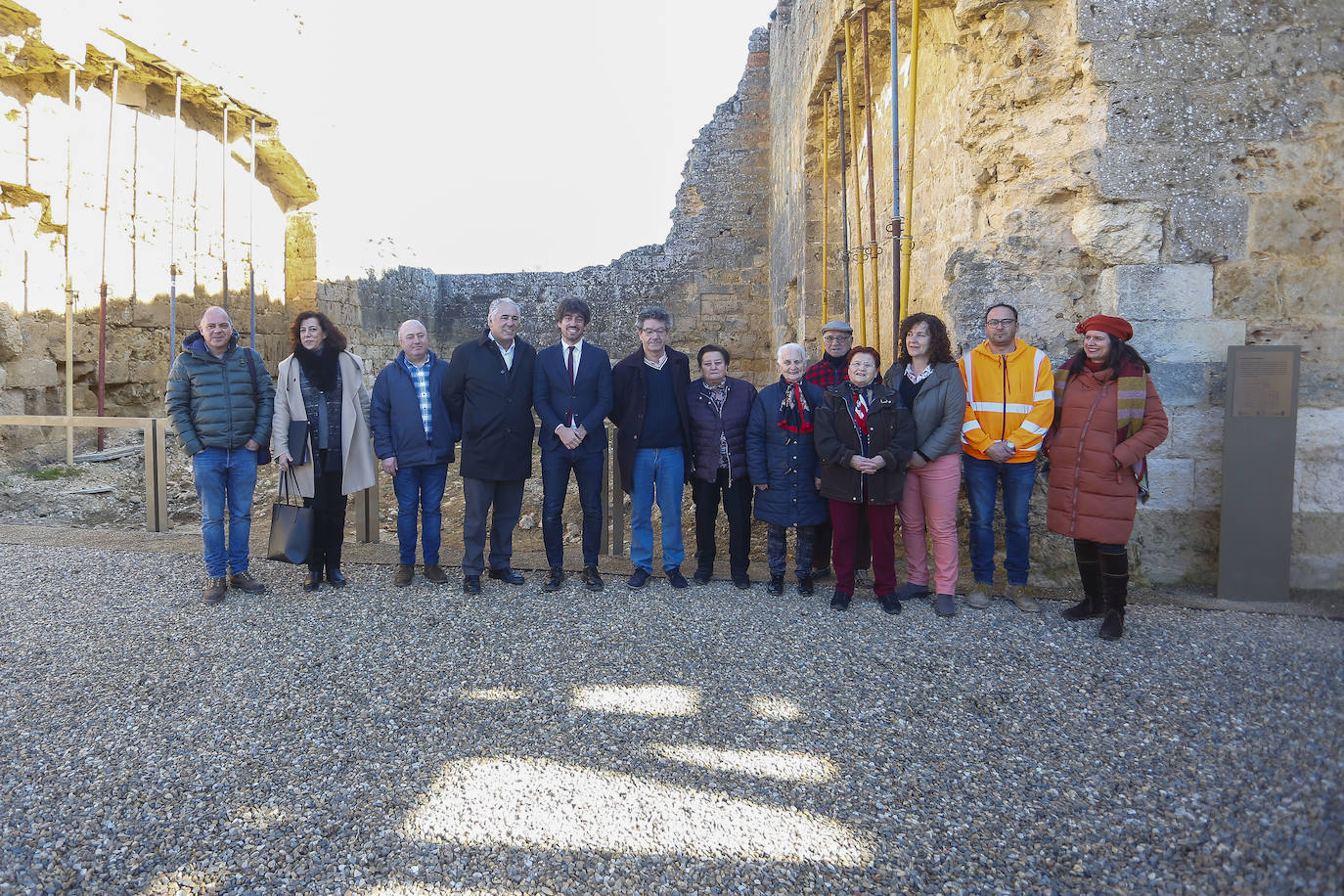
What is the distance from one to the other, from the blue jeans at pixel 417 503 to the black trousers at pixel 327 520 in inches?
13.0

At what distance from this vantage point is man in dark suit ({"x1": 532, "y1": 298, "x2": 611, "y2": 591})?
14.4ft

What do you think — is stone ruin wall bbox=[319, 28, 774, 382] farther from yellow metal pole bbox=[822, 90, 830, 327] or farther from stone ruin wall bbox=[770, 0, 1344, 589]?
stone ruin wall bbox=[770, 0, 1344, 589]

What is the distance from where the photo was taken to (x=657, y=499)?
14.9ft

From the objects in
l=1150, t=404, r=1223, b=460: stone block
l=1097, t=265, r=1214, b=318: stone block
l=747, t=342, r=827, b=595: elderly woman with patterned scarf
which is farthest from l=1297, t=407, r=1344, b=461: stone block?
l=747, t=342, r=827, b=595: elderly woman with patterned scarf

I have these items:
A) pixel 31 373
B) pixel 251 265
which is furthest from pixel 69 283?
pixel 251 265

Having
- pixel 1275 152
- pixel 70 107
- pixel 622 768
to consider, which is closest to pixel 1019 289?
pixel 1275 152

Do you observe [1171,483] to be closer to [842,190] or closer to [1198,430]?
[1198,430]

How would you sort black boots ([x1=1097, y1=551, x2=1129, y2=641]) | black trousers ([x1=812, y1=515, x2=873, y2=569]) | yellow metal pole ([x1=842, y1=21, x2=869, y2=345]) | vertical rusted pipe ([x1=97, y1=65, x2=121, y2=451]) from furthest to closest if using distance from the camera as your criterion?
1. vertical rusted pipe ([x1=97, y1=65, x2=121, y2=451])
2. yellow metal pole ([x1=842, y1=21, x2=869, y2=345])
3. black trousers ([x1=812, y1=515, x2=873, y2=569])
4. black boots ([x1=1097, y1=551, x2=1129, y2=641])

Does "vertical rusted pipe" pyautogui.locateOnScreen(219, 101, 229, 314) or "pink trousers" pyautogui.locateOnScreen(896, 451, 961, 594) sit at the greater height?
"vertical rusted pipe" pyautogui.locateOnScreen(219, 101, 229, 314)

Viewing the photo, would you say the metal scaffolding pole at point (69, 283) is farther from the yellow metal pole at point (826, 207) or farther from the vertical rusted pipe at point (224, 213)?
the yellow metal pole at point (826, 207)

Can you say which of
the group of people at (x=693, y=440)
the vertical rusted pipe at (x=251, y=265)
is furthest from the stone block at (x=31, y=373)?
the group of people at (x=693, y=440)

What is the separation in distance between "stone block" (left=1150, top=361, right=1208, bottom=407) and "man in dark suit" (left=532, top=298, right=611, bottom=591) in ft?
10.6

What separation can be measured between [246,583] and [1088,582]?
181 inches

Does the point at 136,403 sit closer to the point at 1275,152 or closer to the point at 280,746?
the point at 280,746
